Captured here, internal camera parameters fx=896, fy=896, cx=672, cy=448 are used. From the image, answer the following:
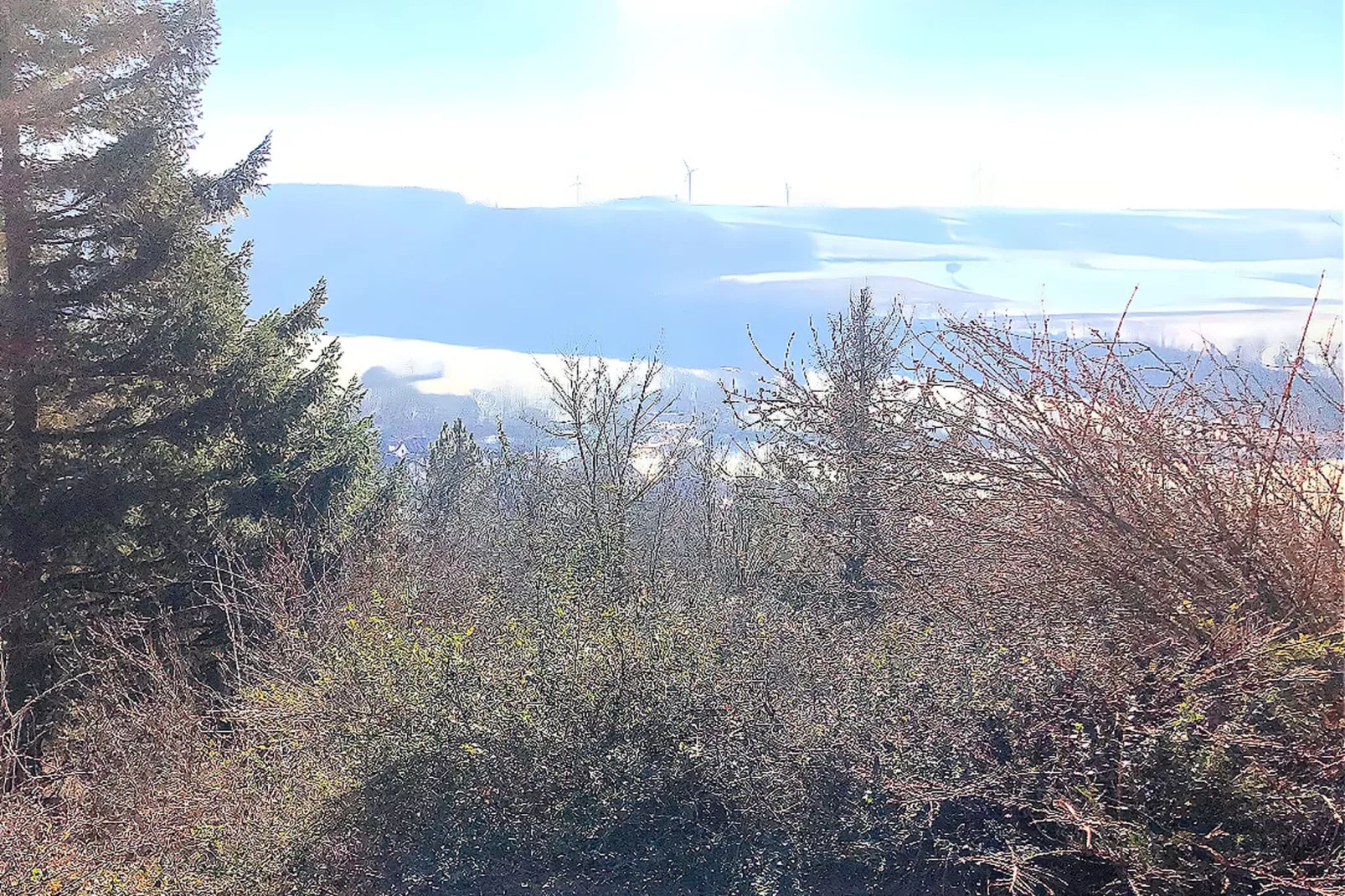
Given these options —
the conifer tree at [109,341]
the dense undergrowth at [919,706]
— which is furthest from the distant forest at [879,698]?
the conifer tree at [109,341]

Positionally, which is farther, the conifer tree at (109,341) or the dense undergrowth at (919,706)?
the conifer tree at (109,341)

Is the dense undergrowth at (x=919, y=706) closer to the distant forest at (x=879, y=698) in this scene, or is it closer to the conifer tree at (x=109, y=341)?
the distant forest at (x=879, y=698)

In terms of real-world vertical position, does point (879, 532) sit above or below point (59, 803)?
above

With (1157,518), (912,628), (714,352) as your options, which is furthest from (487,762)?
(714,352)

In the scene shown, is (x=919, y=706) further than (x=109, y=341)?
No

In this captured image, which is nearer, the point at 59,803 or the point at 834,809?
the point at 834,809

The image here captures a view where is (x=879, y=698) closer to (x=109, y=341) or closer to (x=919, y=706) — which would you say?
(x=919, y=706)

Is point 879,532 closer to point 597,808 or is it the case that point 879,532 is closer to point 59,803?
point 597,808

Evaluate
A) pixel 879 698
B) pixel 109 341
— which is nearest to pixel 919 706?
pixel 879 698

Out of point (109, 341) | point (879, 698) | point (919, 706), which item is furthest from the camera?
point (109, 341)
